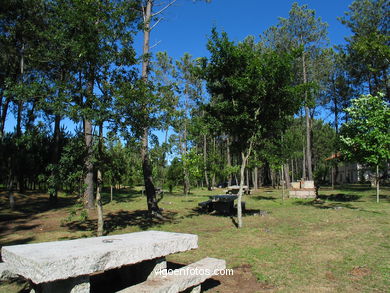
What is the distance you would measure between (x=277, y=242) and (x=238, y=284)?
3.11 m

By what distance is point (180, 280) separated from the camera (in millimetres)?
4105

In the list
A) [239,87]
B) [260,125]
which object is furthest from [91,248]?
[260,125]

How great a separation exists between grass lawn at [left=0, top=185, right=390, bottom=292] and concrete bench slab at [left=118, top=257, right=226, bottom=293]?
0.51 meters

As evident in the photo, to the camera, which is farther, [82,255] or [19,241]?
[19,241]

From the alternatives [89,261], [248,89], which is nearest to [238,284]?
[89,261]

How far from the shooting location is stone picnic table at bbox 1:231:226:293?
325 cm

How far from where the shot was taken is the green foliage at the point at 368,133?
13.1m

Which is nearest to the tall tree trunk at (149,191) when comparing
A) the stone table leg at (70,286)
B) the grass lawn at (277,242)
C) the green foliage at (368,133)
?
the grass lawn at (277,242)

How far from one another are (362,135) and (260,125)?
591cm

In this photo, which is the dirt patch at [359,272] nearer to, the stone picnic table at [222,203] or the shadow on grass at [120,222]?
the shadow on grass at [120,222]

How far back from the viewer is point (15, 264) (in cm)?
A: 350

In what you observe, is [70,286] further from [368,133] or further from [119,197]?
[119,197]

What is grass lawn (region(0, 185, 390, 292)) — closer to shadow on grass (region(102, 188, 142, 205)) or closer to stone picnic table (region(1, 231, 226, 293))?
stone picnic table (region(1, 231, 226, 293))

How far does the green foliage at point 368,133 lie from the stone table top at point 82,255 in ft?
37.8
